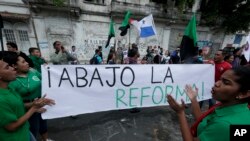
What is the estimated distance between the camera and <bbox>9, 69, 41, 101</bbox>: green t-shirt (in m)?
2.23

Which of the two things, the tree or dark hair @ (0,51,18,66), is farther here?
the tree

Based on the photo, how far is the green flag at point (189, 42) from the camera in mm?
4457

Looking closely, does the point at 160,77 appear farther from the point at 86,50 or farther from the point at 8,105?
the point at 86,50

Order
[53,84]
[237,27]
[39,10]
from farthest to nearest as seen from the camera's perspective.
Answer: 1. [237,27]
2. [39,10]
3. [53,84]

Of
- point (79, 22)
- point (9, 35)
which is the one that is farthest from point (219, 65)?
point (9, 35)

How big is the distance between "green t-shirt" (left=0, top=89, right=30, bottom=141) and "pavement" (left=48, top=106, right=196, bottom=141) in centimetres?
179

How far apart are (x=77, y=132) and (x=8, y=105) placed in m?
2.23

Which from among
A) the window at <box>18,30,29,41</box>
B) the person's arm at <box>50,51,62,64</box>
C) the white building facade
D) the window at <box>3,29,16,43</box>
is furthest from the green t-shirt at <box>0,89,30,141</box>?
the window at <box>18,30,29,41</box>

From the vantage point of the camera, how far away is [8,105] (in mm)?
1527

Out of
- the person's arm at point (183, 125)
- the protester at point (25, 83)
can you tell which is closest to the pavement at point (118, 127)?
the protester at point (25, 83)

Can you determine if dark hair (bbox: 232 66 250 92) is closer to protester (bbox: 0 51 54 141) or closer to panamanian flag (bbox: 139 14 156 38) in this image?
protester (bbox: 0 51 54 141)

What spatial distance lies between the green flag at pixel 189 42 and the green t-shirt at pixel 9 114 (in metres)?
4.01

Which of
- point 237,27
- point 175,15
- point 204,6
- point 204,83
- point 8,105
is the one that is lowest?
point 204,83

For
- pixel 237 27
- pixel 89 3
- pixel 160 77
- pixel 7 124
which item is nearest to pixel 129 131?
pixel 160 77
